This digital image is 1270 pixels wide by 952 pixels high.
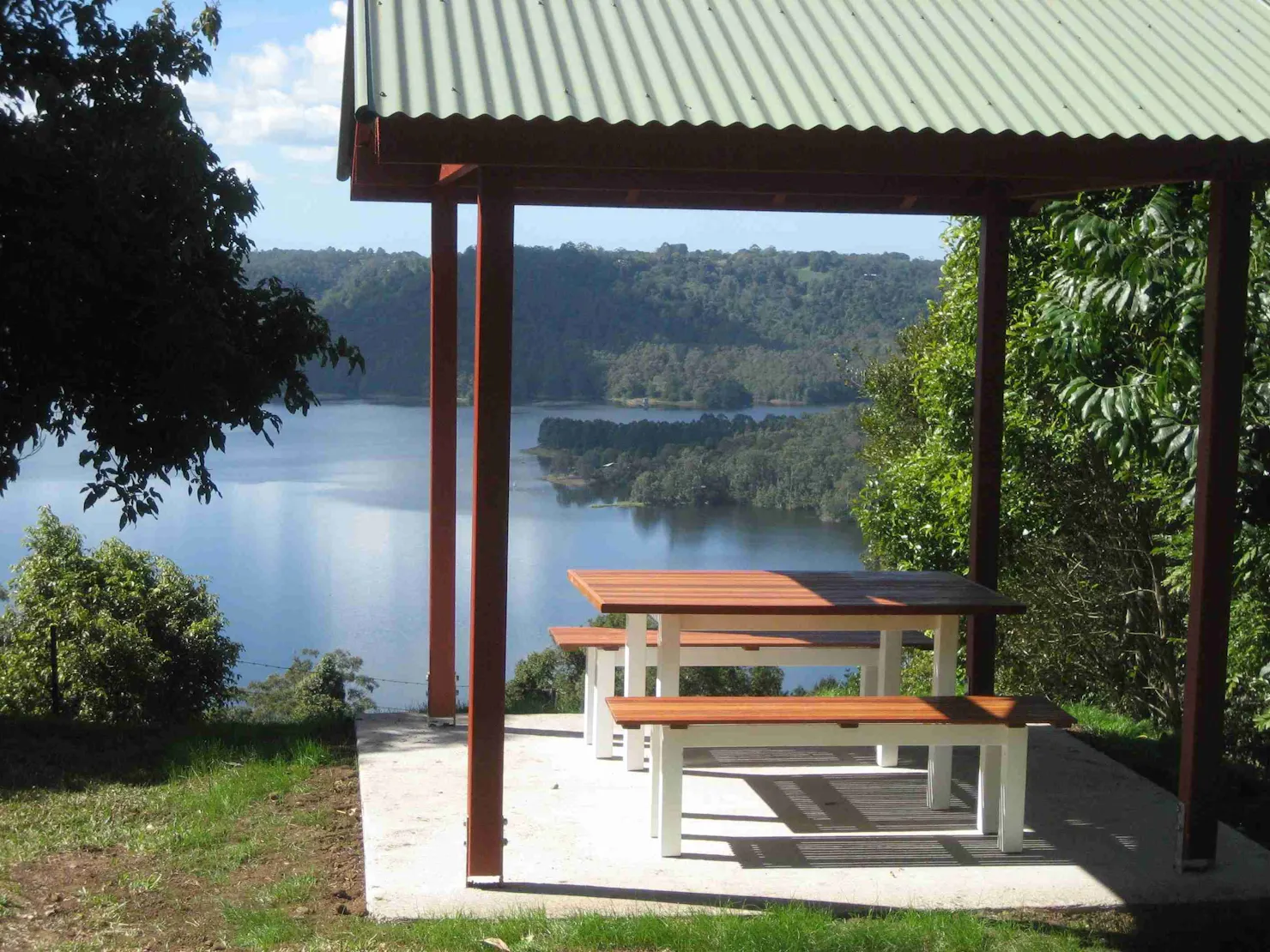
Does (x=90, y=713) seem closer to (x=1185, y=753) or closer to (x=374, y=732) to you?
(x=374, y=732)

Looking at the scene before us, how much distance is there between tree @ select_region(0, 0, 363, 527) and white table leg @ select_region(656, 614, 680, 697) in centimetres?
357

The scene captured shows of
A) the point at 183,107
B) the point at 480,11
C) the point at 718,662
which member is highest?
the point at 183,107

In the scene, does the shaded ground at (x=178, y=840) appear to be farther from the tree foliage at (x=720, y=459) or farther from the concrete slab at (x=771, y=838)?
the tree foliage at (x=720, y=459)

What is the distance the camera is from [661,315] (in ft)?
95.6

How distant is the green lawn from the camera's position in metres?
3.62

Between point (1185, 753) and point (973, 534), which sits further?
point (973, 534)

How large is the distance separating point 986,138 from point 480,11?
1640mm

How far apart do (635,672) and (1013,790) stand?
1.51 meters

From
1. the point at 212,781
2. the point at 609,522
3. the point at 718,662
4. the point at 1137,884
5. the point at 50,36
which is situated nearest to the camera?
the point at 1137,884

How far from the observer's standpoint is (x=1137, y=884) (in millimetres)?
4168

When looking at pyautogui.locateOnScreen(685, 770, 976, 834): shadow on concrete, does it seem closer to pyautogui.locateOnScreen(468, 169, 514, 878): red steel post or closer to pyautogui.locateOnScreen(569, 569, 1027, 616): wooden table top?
pyautogui.locateOnScreen(569, 569, 1027, 616): wooden table top

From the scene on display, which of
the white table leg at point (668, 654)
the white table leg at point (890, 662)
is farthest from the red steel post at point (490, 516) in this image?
the white table leg at point (890, 662)

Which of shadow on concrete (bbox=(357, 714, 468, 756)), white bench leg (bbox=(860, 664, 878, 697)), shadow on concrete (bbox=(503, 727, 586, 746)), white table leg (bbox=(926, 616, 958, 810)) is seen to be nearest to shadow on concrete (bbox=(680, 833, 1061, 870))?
white table leg (bbox=(926, 616, 958, 810))

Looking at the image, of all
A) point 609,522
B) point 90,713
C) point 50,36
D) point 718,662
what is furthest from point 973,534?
point 609,522
